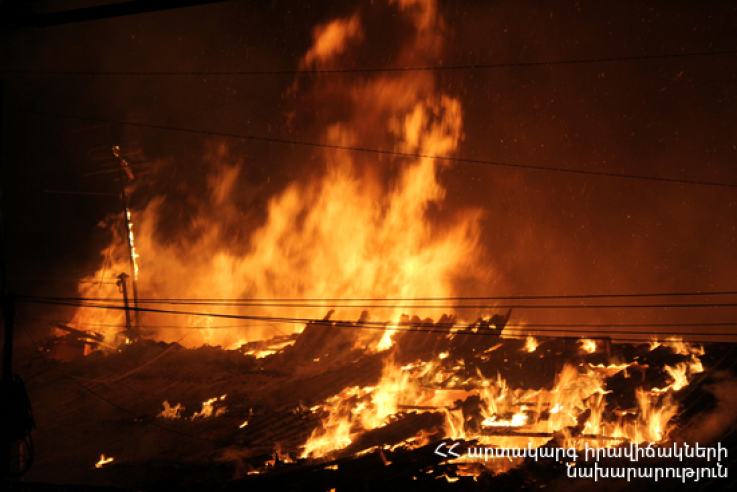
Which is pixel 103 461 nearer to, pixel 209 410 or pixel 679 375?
pixel 209 410

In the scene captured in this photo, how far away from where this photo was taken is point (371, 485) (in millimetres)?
8250

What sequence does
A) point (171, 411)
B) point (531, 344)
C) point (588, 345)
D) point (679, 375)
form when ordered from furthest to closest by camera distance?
1. point (531, 344)
2. point (588, 345)
3. point (171, 411)
4. point (679, 375)

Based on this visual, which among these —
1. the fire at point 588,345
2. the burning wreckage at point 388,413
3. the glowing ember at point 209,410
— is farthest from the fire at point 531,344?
the glowing ember at point 209,410

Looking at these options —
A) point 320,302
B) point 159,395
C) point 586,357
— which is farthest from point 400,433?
point 320,302

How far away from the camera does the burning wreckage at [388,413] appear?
27.9ft

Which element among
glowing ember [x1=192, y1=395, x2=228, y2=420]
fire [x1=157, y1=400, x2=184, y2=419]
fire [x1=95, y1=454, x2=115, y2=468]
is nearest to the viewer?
fire [x1=95, y1=454, x2=115, y2=468]

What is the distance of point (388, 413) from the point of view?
37.8 ft

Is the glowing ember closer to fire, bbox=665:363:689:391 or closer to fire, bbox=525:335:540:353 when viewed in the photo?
fire, bbox=525:335:540:353

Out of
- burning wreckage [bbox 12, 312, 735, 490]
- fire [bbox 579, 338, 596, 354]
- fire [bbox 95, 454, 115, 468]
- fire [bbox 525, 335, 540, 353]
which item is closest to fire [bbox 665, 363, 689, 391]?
burning wreckage [bbox 12, 312, 735, 490]

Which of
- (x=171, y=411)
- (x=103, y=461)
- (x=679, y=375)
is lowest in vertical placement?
(x=103, y=461)

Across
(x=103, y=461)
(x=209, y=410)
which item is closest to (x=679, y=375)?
(x=209, y=410)

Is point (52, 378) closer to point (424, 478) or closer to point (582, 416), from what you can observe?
point (424, 478)

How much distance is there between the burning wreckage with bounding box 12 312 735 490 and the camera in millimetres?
8516

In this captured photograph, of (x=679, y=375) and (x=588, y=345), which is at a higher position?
(x=588, y=345)
